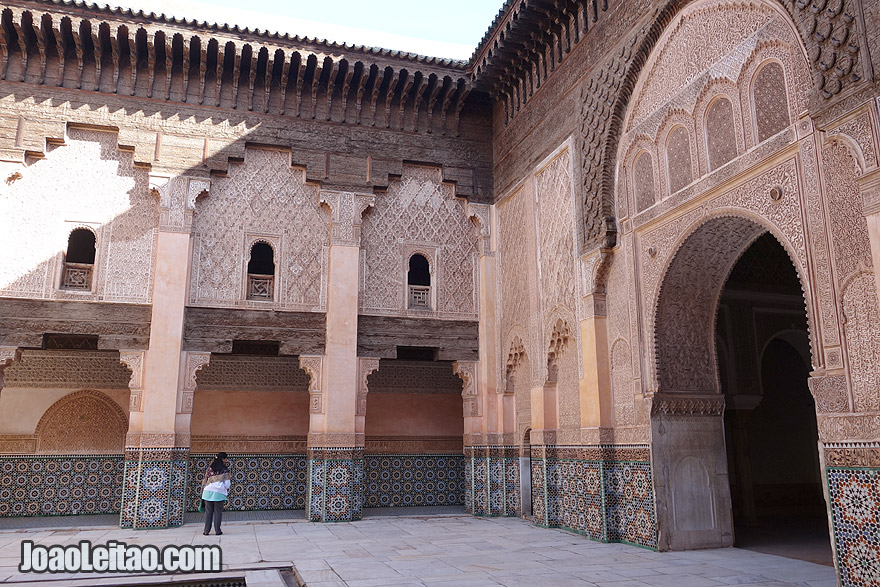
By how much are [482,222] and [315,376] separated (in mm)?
3009

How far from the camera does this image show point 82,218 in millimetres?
8008

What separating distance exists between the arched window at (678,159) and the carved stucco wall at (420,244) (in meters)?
3.86

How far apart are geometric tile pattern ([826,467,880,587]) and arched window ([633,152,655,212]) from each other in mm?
2815

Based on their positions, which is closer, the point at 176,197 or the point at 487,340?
the point at 176,197

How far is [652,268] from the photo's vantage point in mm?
5926

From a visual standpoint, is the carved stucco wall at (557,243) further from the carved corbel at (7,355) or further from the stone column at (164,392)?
the carved corbel at (7,355)

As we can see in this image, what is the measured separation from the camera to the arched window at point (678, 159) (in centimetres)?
553

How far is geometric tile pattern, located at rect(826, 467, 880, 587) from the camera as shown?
3.65 meters

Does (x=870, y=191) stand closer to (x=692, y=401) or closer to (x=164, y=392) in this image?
(x=692, y=401)


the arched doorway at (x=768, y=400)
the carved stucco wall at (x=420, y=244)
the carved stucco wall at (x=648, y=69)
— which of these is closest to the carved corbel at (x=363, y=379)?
the carved stucco wall at (x=420, y=244)

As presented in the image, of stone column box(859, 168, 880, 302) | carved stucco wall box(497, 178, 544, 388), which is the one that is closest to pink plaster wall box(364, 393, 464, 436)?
carved stucco wall box(497, 178, 544, 388)

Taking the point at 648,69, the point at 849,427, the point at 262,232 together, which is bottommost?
the point at 849,427

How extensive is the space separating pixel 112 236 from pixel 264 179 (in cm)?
189

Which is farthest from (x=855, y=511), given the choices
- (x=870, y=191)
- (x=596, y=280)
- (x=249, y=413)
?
(x=249, y=413)
